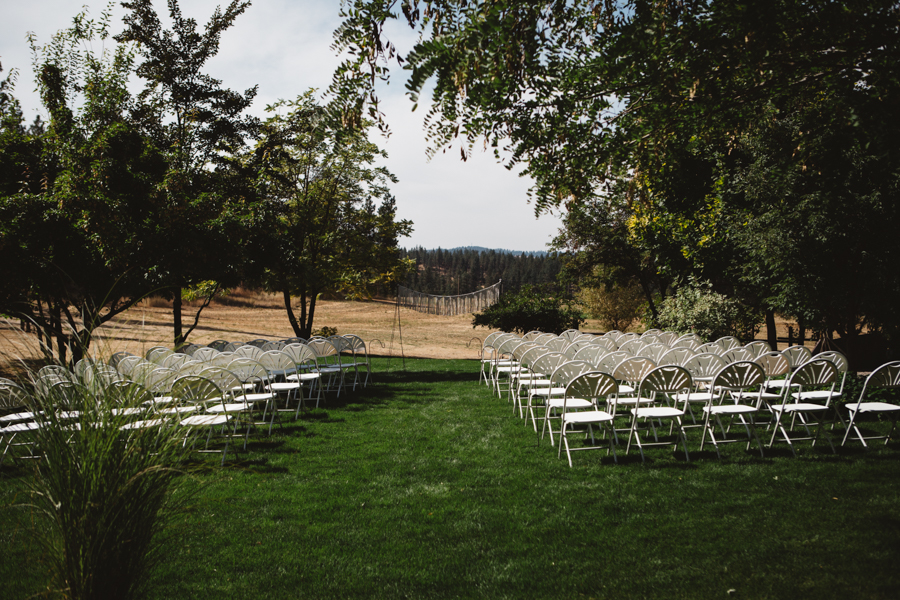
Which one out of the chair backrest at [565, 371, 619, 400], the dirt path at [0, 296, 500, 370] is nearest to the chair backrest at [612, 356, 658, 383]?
the chair backrest at [565, 371, 619, 400]

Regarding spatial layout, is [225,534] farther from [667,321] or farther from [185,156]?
[667,321]

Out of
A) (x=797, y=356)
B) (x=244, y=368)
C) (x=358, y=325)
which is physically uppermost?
(x=797, y=356)

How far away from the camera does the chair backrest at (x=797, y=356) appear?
668cm

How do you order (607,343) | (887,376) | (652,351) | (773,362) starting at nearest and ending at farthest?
(887,376) < (773,362) < (652,351) < (607,343)

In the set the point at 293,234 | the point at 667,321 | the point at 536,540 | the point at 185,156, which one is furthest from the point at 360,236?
the point at 536,540

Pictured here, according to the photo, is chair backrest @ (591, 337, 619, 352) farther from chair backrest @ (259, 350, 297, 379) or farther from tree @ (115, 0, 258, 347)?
tree @ (115, 0, 258, 347)

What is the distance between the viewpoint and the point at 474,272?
122m

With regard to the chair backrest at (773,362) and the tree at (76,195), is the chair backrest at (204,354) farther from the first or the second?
the chair backrest at (773,362)

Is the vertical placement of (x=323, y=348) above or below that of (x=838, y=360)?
below

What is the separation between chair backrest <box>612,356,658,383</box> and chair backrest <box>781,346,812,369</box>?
2.18 meters

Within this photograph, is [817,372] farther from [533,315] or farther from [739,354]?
[533,315]

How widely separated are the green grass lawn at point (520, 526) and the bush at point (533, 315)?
37.6 ft

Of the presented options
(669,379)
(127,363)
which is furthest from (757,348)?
(127,363)

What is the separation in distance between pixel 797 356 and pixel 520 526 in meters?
5.13
